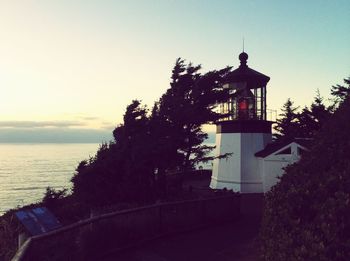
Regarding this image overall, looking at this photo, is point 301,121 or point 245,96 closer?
point 245,96

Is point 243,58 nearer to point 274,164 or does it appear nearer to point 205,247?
point 274,164

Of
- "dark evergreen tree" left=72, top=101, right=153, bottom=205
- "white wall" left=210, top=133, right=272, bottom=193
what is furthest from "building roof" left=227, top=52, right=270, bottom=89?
"dark evergreen tree" left=72, top=101, right=153, bottom=205

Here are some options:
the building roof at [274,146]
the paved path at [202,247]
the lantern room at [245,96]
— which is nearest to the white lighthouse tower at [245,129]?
the lantern room at [245,96]

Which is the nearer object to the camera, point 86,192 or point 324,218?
point 324,218

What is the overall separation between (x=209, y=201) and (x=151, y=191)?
6213 mm

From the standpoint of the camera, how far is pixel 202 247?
37.1ft

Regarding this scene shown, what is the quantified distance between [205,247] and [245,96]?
16.8m

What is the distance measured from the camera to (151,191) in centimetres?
2023

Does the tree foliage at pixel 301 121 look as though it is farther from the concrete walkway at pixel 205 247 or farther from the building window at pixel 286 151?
the concrete walkway at pixel 205 247

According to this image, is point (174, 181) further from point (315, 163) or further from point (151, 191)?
point (315, 163)

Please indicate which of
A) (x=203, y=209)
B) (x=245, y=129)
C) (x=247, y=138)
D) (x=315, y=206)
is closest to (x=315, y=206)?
(x=315, y=206)

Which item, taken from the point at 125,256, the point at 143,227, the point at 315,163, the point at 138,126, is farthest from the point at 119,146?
the point at 315,163

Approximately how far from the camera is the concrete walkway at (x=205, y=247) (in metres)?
10.2

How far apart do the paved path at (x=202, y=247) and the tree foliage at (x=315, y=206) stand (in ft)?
9.42
